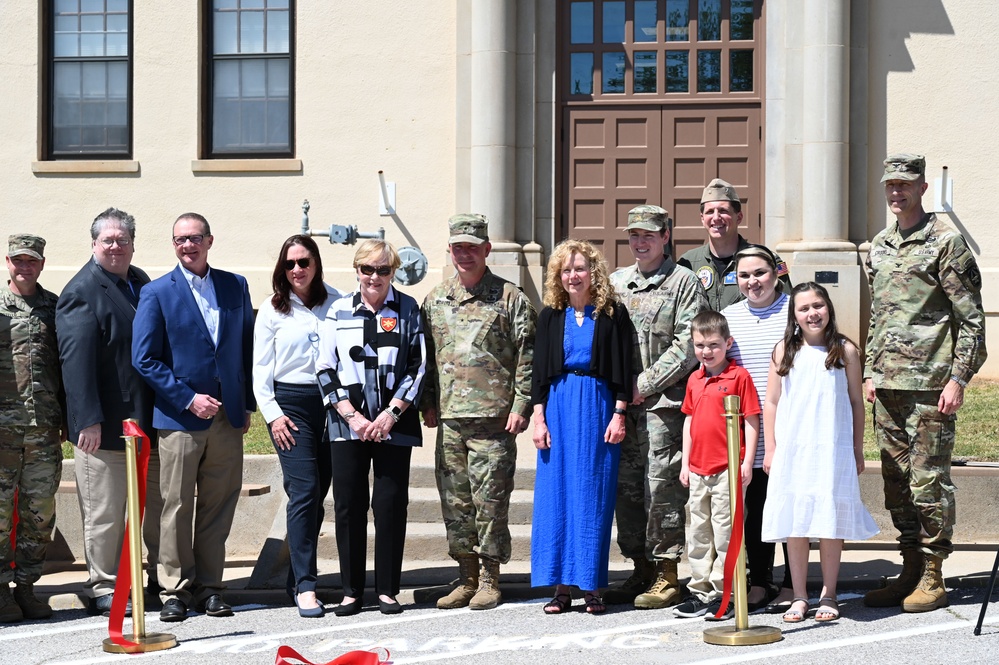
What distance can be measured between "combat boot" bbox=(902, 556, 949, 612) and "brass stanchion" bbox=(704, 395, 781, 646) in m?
0.93

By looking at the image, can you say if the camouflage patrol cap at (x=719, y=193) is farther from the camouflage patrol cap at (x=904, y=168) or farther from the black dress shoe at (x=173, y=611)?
the black dress shoe at (x=173, y=611)

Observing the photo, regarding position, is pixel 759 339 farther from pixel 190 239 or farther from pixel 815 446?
pixel 190 239

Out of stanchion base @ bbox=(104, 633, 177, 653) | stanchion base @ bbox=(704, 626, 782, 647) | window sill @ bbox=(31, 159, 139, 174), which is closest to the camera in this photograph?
stanchion base @ bbox=(704, 626, 782, 647)

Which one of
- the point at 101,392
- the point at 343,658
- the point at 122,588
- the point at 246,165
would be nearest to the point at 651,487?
the point at 343,658

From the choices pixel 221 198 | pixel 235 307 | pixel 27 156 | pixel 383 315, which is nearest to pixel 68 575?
pixel 235 307

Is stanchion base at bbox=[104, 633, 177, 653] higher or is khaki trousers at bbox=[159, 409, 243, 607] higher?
khaki trousers at bbox=[159, 409, 243, 607]

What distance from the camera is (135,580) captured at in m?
6.35

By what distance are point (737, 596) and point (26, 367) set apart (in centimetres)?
404

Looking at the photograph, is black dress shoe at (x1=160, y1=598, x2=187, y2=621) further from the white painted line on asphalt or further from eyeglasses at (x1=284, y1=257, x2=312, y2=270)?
the white painted line on asphalt

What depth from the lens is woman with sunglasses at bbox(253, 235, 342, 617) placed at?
715 centimetres

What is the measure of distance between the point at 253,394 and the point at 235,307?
0.51 m

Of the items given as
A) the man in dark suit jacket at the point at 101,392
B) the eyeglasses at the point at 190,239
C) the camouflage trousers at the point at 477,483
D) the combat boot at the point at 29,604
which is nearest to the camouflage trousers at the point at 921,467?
the camouflage trousers at the point at 477,483

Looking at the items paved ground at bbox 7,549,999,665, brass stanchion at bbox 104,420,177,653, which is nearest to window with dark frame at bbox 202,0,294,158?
paved ground at bbox 7,549,999,665

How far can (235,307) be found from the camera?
293 inches
